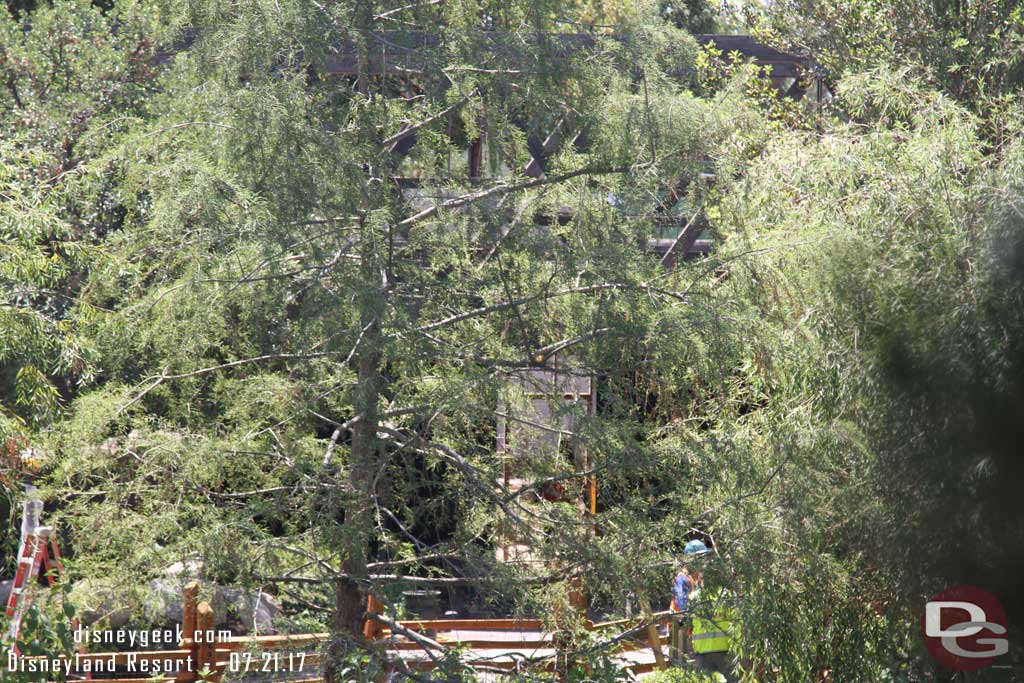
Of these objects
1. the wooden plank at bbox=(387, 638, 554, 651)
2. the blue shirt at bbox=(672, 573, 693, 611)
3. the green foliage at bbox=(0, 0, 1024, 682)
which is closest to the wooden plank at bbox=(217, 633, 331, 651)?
the green foliage at bbox=(0, 0, 1024, 682)

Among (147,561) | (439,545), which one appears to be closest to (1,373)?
(147,561)

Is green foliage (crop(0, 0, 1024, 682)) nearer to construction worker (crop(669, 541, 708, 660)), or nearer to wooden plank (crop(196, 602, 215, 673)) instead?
construction worker (crop(669, 541, 708, 660))

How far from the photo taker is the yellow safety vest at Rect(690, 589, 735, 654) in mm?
4887

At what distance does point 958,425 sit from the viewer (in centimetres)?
506

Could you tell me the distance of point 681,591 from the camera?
5.77 m

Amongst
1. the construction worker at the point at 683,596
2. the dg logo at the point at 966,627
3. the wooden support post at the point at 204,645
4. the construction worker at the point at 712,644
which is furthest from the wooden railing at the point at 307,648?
the dg logo at the point at 966,627

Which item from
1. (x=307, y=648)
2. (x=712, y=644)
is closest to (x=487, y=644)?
(x=712, y=644)

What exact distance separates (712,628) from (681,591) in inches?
16.5

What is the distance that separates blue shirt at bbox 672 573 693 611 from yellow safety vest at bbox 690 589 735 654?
5cm

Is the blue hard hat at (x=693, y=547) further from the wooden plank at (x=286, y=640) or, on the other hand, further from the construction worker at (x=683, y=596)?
the wooden plank at (x=286, y=640)

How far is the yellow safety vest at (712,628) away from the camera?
16.0ft

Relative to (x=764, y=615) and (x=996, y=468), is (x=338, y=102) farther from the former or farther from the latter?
(x=996, y=468)

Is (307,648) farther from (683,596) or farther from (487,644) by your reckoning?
(683,596)

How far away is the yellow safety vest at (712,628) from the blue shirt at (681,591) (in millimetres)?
51
